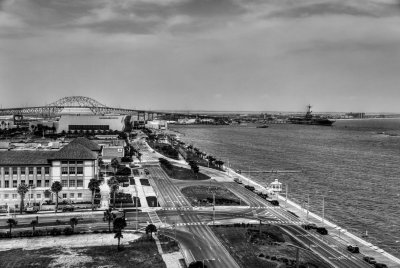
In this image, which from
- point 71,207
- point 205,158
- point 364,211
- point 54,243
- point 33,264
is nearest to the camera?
point 33,264

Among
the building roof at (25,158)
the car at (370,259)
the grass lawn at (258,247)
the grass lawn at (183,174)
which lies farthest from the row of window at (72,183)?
the car at (370,259)

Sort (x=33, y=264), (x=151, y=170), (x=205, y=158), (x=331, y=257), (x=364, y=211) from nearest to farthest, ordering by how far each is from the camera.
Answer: (x=33, y=264) < (x=331, y=257) < (x=364, y=211) < (x=151, y=170) < (x=205, y=158)

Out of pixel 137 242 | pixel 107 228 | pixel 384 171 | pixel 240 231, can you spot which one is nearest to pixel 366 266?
pixel 240 231

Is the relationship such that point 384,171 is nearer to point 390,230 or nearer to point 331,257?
point 390,230

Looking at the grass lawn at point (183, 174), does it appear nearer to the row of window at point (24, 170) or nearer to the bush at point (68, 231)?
the row of window at point (24, 170)

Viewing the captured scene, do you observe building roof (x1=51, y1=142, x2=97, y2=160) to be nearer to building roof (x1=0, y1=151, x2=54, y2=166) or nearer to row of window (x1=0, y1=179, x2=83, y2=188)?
building roof (x1=0, y1=151, x2=54, y2=166)
